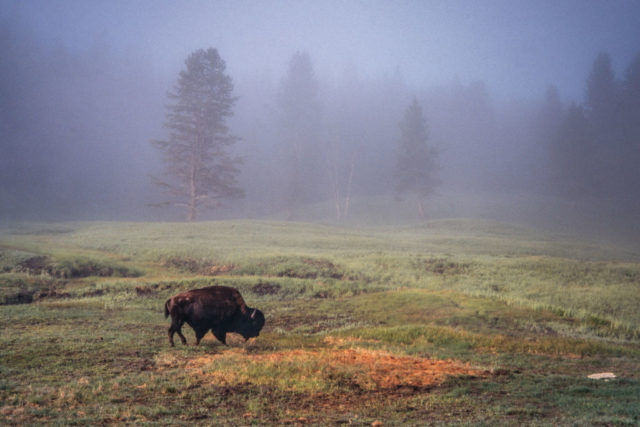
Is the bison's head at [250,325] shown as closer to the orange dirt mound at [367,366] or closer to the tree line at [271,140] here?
the orange dirt mound at [367,366]

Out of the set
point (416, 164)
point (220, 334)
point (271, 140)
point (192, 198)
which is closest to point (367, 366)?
point (220, 334)

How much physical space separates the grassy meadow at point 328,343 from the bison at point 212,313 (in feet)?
1.57

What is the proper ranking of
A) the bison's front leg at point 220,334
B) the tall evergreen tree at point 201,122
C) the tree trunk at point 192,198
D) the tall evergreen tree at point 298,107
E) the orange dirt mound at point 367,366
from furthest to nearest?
the tall evergreen tree at point 298,107 → the tall evergreen tree at point 201,122 → the tree trunk at point 192,198 → the bison's front leg at point 220,334 → the orange dirt mound at point 367,366

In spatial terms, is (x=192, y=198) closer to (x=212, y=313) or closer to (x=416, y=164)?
(x=416, y=164)

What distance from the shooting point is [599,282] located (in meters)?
21.7

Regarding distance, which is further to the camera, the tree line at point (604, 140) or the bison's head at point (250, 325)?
the tree line at point (604, 140)

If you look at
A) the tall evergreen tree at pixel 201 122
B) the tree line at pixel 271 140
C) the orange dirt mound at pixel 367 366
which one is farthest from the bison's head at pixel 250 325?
the tall evergreen tree at pixel 201 122

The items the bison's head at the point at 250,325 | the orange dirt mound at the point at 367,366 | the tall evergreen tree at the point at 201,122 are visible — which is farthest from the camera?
the tall evergreen tree at the point at 201,122

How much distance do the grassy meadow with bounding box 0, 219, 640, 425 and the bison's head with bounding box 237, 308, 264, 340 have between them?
1.61ft

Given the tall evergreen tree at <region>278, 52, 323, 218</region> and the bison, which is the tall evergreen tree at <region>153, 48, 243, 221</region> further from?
the bison

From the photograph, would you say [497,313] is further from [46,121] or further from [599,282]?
[46,121]

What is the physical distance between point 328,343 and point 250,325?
2240 millimetres

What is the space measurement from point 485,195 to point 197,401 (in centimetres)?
9089

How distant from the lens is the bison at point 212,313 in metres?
10.4
